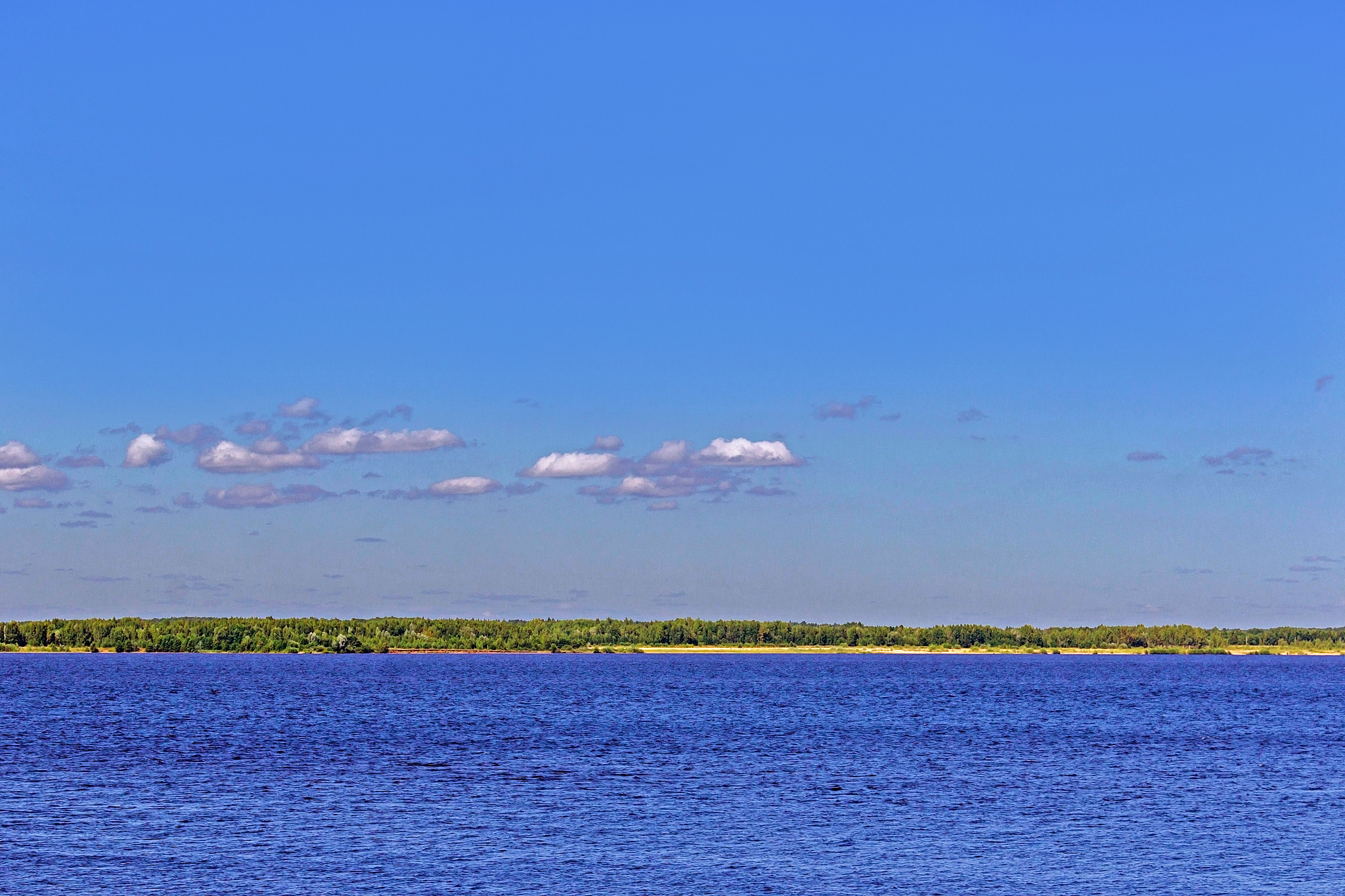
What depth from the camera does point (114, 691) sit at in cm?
15088

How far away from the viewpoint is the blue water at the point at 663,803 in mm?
43562

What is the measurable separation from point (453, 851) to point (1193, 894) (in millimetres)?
24202

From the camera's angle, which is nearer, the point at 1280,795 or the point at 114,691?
the point at 1280,795

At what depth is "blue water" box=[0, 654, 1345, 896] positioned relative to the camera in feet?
143

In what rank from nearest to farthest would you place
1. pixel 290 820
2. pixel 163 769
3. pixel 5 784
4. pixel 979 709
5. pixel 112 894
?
pixel 112 894 → pixel 290 820 → pixel 5 784 → pixel 163 769 → pixel 979 709

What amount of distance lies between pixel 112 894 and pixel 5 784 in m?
25.9

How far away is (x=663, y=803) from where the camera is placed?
57625 mm

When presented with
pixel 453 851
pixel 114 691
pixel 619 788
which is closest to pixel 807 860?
pixel 453 851

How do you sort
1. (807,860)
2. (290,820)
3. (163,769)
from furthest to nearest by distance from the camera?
(163,769)
(290,820)
(807,860)

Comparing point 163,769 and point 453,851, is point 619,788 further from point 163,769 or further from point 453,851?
point 163,769

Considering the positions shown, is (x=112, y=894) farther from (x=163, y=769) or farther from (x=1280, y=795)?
(x=1280, y=795)

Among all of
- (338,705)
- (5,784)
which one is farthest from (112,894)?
(338,705)

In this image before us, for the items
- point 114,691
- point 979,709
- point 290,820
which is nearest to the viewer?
point 290,820

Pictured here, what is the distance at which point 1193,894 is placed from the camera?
4184cm
